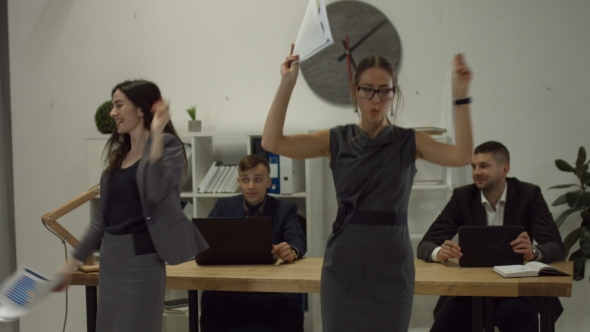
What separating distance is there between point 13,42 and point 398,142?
4104mm

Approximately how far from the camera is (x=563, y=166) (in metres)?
3.67

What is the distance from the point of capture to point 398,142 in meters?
1.67

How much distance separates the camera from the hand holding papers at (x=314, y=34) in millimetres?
1685

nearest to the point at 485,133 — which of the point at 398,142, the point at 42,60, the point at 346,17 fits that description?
the point at 346,17

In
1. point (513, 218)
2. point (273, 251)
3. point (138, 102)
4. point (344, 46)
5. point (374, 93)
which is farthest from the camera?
point (344, 46)

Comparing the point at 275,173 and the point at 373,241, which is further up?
the point at 275,173

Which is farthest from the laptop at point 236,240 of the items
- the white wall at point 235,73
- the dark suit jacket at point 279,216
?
the white wall at point 235,73

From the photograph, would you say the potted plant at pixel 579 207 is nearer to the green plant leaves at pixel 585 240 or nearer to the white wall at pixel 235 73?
the green plant leaves at pixel 585 240

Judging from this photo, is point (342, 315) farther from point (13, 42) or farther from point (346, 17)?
point (13, 42)

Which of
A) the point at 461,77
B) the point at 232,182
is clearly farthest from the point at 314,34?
the point at 232,182

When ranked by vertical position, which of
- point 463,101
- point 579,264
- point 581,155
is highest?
point 463,101

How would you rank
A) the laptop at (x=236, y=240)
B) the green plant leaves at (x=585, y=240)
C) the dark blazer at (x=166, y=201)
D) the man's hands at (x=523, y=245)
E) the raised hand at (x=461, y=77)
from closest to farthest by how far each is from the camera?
the raised hand at (x=461, y=77)
the dark blazer at (x=166, y=201)
the man's hands at (x=523, y=245)
the laptop at (x=236, y=240)
the green plant leaves at (x=585, y=240)

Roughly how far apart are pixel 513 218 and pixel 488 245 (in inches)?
19.0

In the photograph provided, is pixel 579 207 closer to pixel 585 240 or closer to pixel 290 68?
pixel 585 240
